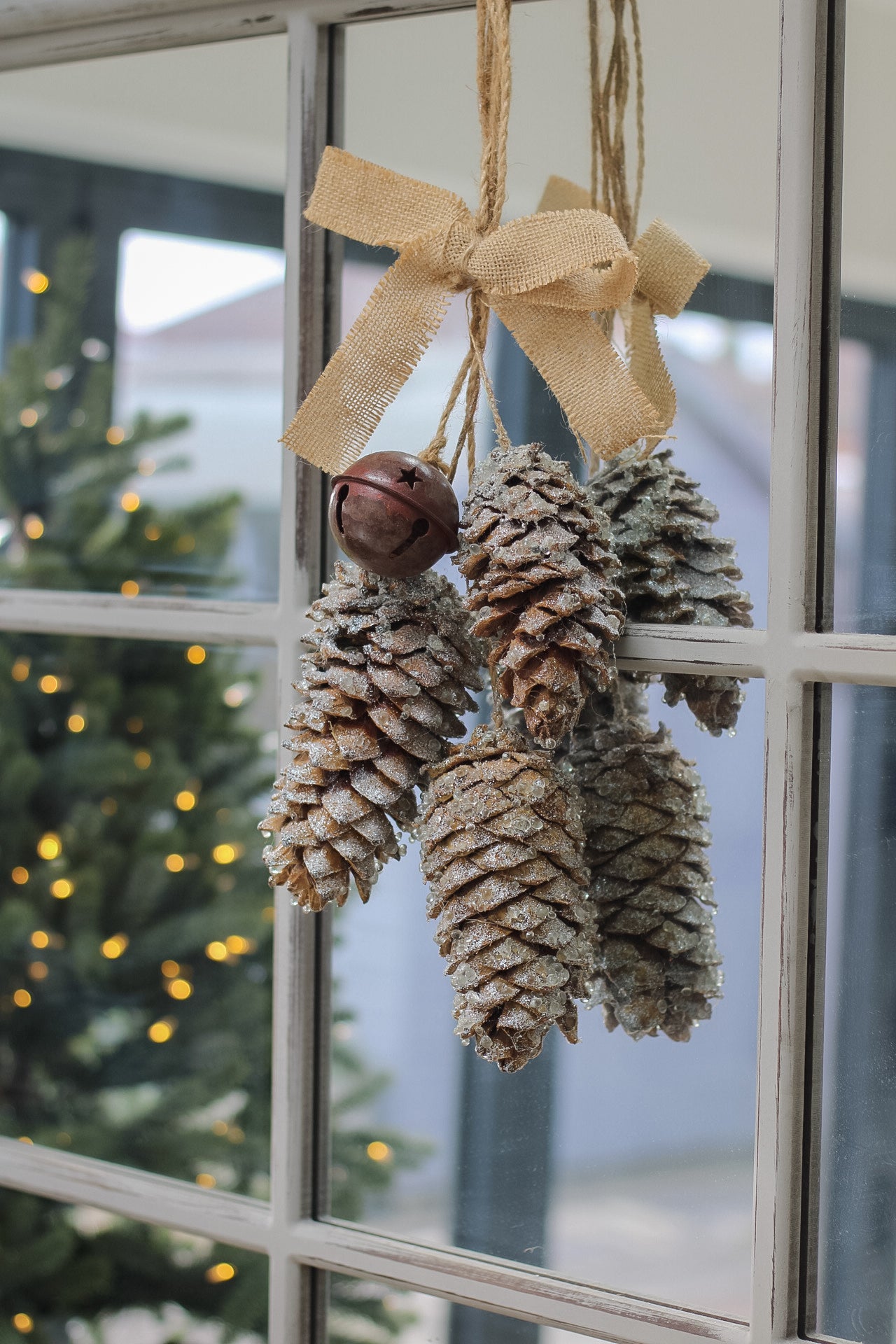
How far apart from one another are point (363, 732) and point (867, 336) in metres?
0.33

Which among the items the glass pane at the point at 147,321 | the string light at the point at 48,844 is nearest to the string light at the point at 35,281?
the glass pane at the point at 147,321

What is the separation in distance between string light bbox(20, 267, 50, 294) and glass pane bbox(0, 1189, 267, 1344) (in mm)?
809

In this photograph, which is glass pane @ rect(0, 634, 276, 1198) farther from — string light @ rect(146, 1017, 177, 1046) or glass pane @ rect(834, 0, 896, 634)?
glass pane @ rect(834, 0, 896, 634)

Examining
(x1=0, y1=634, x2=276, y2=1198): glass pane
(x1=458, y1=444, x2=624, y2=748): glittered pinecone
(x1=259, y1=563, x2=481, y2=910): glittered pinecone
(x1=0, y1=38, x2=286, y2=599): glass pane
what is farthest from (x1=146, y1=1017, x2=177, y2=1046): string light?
(x1=458, y1=444, x2=624, y2=748): glittered pinecone

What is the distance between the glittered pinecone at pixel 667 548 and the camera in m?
0.59

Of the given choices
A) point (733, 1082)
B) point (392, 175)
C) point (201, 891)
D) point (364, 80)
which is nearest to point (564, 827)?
point (733, 1082)

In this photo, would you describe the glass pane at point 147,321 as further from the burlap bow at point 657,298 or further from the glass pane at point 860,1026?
the glass pane at point 860,1026

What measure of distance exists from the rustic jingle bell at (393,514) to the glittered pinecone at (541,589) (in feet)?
0.05

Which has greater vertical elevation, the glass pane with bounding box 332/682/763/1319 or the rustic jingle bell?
the rustic jingle bell

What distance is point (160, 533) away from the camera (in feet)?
3.09

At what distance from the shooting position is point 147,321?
94 centimetres

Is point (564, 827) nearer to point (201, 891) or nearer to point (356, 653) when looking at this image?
point (356, 653)

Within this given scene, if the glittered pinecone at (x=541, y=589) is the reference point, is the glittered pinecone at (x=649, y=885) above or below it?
below

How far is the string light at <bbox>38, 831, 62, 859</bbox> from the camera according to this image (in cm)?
114
